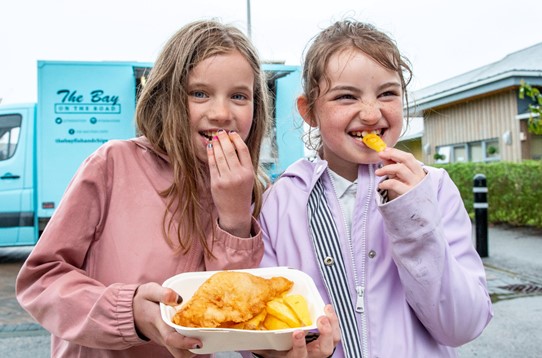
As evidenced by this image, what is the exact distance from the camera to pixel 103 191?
158 cm

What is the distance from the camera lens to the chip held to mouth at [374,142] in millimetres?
1567

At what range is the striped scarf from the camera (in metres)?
1.54

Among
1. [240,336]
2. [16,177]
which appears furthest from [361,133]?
[16,177]

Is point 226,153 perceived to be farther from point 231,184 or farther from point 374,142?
point 374,142

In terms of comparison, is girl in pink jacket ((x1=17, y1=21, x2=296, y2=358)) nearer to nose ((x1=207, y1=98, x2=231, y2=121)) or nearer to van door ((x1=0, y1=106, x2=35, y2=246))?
nose ((x1=207, y1=98, x2=231, y2=121))

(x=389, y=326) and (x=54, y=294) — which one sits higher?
(x=54, y=294)

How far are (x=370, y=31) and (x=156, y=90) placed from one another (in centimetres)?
80

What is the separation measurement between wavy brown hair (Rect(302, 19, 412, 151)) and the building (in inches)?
457

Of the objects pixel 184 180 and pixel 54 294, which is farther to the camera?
pixel 184 180

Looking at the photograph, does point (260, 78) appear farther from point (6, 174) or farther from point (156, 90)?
point (6, 174)

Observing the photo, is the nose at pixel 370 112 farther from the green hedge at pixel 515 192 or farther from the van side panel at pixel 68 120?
the green hedge at pixel 515 192

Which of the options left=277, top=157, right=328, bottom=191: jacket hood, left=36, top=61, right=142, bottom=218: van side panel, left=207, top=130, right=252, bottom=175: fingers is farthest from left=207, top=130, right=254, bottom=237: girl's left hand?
left=36, top=61, right=142, bottom=218: van side panel

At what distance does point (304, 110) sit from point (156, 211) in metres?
0.69

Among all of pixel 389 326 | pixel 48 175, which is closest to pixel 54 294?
pixel 389 326
